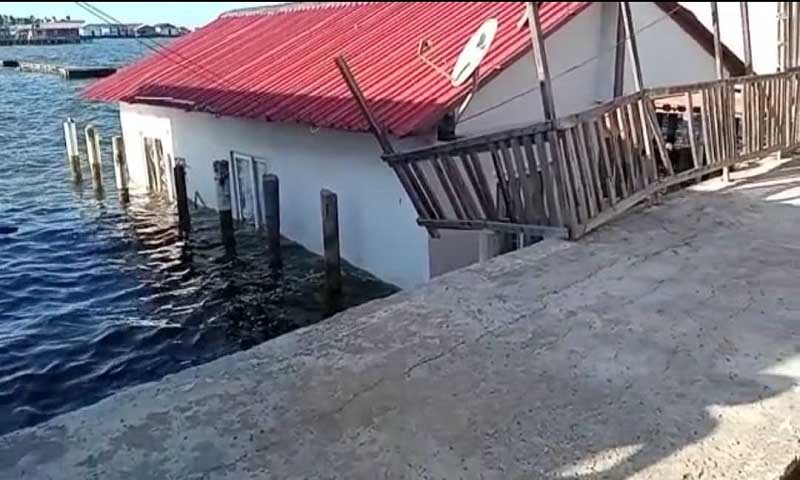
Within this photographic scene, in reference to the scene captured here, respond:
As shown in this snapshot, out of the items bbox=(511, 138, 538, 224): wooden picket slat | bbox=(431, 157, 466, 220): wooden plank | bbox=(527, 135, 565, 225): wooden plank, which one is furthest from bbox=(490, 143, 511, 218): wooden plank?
bbox=(431, 157, 466, 220): wooden plank

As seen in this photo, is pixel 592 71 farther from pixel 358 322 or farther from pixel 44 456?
pixel 44 456

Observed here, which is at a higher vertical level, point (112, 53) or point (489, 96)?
point (112, 53)

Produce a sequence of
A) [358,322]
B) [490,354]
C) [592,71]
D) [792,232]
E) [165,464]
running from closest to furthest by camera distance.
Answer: [165,464] → [490,354] → [358,322] → [792,232] → [592,71]

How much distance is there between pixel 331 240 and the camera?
851cm

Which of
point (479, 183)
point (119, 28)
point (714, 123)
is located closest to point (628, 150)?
point (479, 183)

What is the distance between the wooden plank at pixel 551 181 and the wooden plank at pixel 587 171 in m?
0.27

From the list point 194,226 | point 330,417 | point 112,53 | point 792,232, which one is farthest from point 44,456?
point 112,53

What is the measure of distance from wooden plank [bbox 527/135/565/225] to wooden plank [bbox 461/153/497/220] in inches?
27.1

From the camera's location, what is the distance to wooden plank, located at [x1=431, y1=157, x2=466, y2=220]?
6.83 metres

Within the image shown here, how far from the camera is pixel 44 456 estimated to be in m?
2.98

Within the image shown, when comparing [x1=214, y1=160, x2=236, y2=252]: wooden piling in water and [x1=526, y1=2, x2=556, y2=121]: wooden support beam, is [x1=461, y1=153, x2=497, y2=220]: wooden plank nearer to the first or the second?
[x1=526, y1=2, x2=556, y2=121]: wooden support beam

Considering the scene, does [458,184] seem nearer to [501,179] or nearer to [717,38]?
[501,179]

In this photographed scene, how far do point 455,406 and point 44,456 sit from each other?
5.39ft

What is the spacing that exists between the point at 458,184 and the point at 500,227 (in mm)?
558
